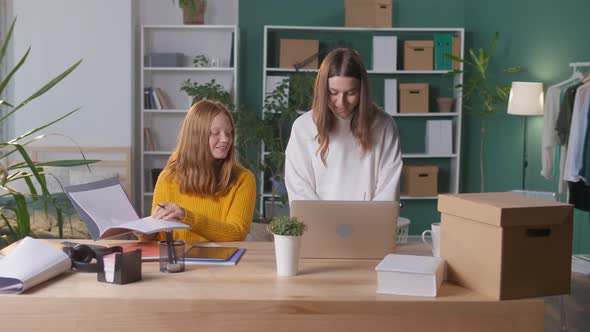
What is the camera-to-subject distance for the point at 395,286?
6.12ft

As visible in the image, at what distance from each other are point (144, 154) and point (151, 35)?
3.76ft

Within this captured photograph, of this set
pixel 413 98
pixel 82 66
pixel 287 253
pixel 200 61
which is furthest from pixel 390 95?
pixel 287 253

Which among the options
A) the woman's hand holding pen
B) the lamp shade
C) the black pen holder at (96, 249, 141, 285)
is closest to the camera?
the black pen holder at (96, 249, 141, 285)

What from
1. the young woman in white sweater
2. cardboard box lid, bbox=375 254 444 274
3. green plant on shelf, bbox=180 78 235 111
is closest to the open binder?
cardboard box lid, bbox=375 254 444 274

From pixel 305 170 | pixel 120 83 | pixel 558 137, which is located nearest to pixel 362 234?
pixel 305 170

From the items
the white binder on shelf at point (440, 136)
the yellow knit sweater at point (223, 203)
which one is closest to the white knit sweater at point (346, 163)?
the yellow knit sweater at point (223, 203)

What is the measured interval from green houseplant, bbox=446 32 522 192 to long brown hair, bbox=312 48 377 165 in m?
3.64

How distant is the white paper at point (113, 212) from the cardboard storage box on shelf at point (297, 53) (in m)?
4.31

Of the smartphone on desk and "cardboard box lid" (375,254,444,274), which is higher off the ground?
"cardboard box lid" (375,254,444,274)

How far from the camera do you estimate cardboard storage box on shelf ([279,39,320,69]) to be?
6512 millimetres

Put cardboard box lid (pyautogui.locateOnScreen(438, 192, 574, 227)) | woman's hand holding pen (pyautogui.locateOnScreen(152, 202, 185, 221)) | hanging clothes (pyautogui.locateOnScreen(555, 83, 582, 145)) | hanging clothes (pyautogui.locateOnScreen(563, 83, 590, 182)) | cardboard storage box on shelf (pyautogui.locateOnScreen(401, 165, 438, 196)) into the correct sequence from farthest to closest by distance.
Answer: cardboard storage box on shelf (pyautogui.locateOnScreen(401, 165, 438, 196)), hanging clothes (pyautogui.locateOnScreen(555, 83, 582, 145)), hanging clothes (pyautogui.locateOnScreen(563, 83, 590, 182)), woman's hand holding pen (pyautogui.locateOnScreen(152, 202, 185, 221)), cardboard box lid (pyautogui.locateOnScreen(438, 192, 574, 227))

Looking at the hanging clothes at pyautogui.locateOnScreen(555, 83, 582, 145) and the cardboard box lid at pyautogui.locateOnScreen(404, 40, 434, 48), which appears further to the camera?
the cardboard box lid at pyautogui.locateOnScreen(404, 40, 434, 48)

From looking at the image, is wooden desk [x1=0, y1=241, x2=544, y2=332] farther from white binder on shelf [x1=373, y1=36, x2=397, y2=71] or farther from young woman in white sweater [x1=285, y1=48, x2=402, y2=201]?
white binder on shelf [x1=373, y1=36, x2=397, y2=71]

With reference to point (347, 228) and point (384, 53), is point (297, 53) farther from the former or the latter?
point (347, 228)
